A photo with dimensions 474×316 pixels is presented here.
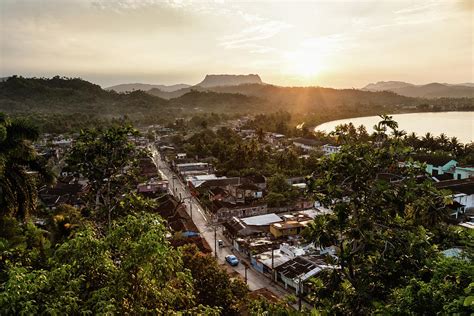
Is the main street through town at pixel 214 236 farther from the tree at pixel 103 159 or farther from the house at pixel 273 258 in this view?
the tree at pixel 103 159

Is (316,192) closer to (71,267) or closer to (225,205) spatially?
(71,267)

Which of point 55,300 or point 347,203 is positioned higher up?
point 347,203

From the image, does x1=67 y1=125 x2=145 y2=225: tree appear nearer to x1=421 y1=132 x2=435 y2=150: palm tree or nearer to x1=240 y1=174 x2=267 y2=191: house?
x1=240 y1=174 x2=267 y2=191: house

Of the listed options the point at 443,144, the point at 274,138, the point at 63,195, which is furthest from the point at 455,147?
the point at 63,195

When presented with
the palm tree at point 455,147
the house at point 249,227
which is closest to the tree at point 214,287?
the house at point 249,227

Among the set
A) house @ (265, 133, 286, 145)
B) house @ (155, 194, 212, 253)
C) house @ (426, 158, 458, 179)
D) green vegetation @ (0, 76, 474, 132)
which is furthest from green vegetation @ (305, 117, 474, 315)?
green vegetation @ (0, 76, 474, 132)

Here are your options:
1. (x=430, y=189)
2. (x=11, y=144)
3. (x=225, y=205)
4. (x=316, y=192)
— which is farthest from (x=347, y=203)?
(x=225, y=205)

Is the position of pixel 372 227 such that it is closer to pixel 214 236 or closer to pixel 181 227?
pixel 181 227

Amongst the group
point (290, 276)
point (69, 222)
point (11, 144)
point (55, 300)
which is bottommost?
point (290, 276)
